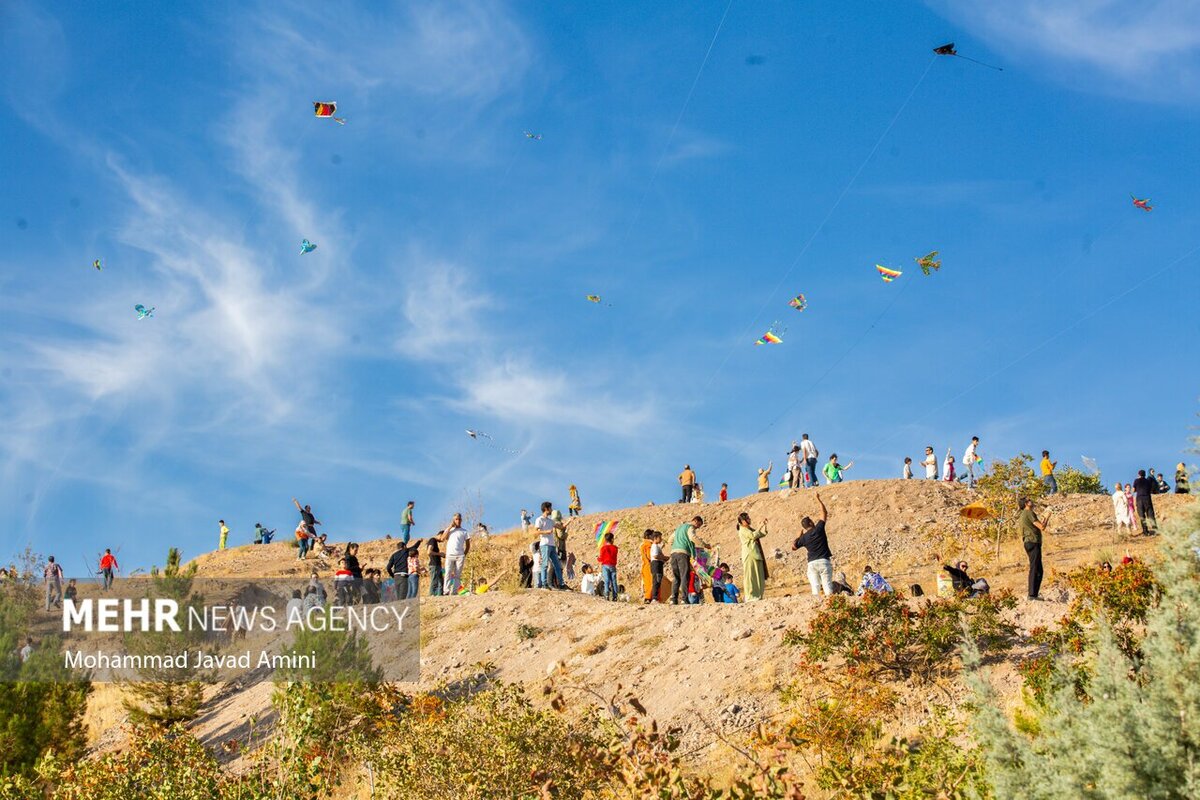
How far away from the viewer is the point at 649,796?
9.10 m

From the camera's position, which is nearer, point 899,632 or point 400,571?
point 899,632

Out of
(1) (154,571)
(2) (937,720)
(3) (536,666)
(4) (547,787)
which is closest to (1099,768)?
(4) (547,787)

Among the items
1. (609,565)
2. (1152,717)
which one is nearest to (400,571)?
(609,565)

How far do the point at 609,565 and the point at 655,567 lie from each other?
1.61 meters

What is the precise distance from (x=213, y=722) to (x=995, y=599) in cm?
1533

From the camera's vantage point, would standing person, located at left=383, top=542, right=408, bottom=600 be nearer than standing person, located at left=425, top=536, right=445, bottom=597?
Yes

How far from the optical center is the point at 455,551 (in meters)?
24.3

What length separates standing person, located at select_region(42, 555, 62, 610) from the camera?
3450 centimetres

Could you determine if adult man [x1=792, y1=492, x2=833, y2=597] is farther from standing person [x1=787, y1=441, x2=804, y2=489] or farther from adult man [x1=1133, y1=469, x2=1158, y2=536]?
standing person [x1=787, y1=441, x2=804, y2=489]

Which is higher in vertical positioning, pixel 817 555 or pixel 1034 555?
pixel 817 555

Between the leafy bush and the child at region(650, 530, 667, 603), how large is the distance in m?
7.23

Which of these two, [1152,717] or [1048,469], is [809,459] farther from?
[1152,717]

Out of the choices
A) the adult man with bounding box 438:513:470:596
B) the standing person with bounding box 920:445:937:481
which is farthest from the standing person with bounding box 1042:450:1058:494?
the adult man with bounding box 438:513:470:596

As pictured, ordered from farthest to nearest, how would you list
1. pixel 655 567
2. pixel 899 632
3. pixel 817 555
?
pixel 655 567
pixel 817 555
pixel 899 632
